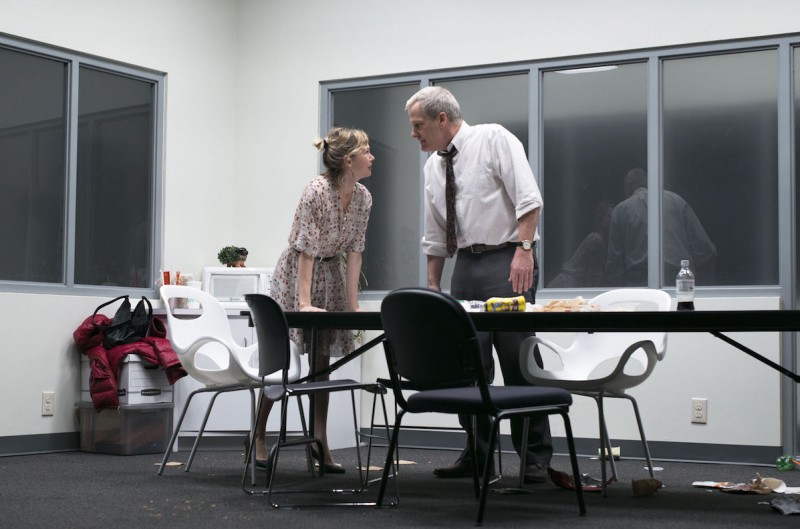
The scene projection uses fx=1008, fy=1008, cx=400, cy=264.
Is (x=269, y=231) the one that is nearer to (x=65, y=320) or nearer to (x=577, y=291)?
(x=65, y=320)

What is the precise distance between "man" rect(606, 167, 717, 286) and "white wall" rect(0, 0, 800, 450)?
2.27 ft

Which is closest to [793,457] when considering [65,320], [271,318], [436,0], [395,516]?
[395,516]

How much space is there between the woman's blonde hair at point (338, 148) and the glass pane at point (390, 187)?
6.62ft

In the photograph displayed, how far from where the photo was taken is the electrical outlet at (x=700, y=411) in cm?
527

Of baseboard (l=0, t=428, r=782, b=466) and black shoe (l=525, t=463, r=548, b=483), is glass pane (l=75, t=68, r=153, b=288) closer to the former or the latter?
baseboard (l=0, t=428, r=782, b=466)

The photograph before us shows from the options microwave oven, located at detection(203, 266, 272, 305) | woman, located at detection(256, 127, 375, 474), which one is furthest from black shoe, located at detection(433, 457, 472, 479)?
microwave oven, located at detection(203, 266, 272, 305)

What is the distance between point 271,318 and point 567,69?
2.93 m

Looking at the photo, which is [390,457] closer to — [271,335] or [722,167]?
[271,335]

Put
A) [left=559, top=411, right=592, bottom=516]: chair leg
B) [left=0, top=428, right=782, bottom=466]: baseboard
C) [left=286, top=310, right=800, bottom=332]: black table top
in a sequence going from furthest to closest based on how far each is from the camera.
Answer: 1. [left=0, top=428, right=782, bottom=466]: baseboard
2. [left=559, top=411, right=592, bottom=516]: chair leg
3. [left=286, top=310, right=800, bottom=332]: black table top

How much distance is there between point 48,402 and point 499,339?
8.88 feet

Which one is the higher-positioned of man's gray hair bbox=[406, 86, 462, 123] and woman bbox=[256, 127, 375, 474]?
man's gray hair bbox=[406, 86, 462, 123]

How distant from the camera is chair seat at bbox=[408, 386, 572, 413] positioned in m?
3.03

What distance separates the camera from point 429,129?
4180 mm

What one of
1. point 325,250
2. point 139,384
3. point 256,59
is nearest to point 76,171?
point 139,384
